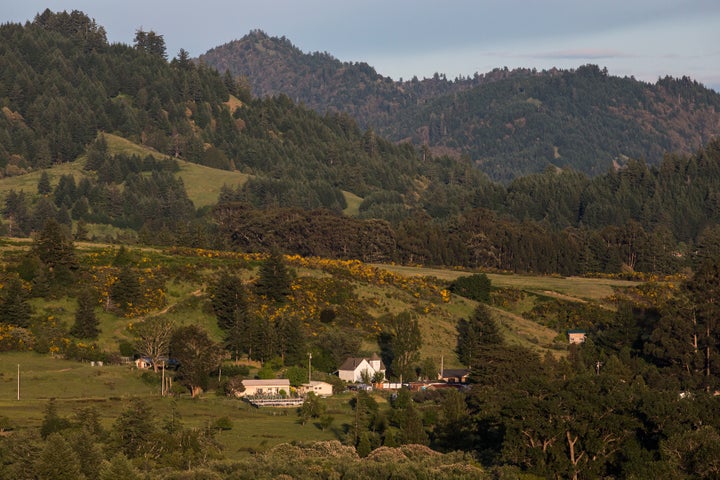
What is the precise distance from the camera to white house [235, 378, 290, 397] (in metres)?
91.6

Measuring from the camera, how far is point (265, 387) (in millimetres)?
92625

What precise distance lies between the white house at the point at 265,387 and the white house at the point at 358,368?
952cm

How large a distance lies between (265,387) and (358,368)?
12.4m

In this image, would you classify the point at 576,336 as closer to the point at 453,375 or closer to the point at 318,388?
the point at 453,375

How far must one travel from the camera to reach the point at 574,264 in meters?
180

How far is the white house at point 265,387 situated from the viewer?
91625 millimetres

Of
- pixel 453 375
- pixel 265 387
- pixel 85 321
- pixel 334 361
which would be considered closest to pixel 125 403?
pixel 265 387

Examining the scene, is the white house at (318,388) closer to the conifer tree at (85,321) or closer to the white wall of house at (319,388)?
the white wall of house at (319,388)

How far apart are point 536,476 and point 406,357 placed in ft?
151

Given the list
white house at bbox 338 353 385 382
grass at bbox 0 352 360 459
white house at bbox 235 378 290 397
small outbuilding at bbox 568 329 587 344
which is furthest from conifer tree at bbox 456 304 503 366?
white house at bbox 235 378 290 397

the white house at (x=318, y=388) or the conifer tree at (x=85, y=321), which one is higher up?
the conifer tree at (x=85, y=321)

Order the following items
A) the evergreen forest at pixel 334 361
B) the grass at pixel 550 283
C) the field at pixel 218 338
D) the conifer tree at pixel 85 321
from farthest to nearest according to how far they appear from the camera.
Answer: the grass at pixel 550 283
the conifer tree at pixel 85 321
the field at pixel 218 338
the evergreen forest at pixel 334 361

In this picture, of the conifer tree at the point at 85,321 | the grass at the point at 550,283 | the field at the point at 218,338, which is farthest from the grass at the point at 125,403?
the grass at the point at 550,283

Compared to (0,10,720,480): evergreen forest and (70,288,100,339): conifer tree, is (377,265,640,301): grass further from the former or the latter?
(70,288,100,339): conifer tree
